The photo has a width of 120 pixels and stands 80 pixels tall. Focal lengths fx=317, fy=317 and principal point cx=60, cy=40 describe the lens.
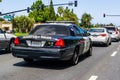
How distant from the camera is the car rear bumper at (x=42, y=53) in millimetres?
9875

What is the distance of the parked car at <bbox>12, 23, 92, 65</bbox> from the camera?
32.6ft

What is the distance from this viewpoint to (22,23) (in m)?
76.2

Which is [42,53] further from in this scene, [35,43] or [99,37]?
[99,37]

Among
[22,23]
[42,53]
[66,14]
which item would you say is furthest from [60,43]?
[66,14]

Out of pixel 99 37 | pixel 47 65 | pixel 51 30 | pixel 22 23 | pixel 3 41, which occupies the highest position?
pixel 51 30

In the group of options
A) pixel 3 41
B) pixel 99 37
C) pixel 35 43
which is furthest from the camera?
pixel 99 37

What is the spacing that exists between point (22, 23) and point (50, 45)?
66.9 metres

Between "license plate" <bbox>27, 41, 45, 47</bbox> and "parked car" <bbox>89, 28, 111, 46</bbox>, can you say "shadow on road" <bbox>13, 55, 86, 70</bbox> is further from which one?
"parked car" <bbox>89, 28, 111, 46</bbox>

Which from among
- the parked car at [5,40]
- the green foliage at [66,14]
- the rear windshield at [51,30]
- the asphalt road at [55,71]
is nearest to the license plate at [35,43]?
the asphalt road at [55,71]

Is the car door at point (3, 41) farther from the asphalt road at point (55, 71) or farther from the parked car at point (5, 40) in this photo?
the asphalt road at point (55, 71)

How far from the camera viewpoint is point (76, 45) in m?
11.3

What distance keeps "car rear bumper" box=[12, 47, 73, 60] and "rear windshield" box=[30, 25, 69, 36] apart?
0.95m

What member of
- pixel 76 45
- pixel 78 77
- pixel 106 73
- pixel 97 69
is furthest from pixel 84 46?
pixel 78 77

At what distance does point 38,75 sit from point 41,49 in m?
1.40
